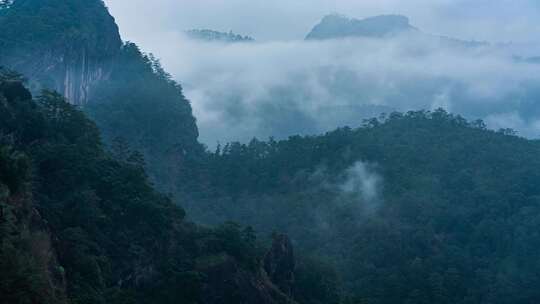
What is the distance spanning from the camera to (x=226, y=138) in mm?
90438

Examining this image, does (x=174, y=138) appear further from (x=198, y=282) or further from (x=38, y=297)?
(x=38, y=297)

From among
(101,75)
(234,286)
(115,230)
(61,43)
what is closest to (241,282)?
(234,286)

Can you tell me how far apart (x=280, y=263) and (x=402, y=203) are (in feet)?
60.6

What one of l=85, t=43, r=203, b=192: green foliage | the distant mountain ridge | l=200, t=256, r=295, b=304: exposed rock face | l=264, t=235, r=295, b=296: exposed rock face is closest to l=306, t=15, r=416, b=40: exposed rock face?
the distant mountain ridge

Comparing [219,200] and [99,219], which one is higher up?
[219,200]

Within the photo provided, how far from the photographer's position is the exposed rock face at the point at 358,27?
15825cm

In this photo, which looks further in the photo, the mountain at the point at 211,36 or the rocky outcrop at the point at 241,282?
the mountain at the point at 211,36

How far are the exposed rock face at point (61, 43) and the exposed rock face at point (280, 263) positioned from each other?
22.7 meters

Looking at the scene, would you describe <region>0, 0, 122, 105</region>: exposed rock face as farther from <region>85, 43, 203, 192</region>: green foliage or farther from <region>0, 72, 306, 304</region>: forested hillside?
<region>0, 72, 306, 304</region>: forested hillside

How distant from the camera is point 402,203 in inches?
2032

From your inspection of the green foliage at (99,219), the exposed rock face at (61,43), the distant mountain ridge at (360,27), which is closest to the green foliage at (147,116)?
the exposed rock face at (61,43)

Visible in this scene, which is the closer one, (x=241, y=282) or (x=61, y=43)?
(x=241, y=282)

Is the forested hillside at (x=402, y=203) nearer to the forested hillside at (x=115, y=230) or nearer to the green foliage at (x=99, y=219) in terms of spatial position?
the forested hillside at (x=115, y=230)

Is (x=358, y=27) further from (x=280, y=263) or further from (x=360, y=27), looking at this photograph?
(x=280, y=263)
